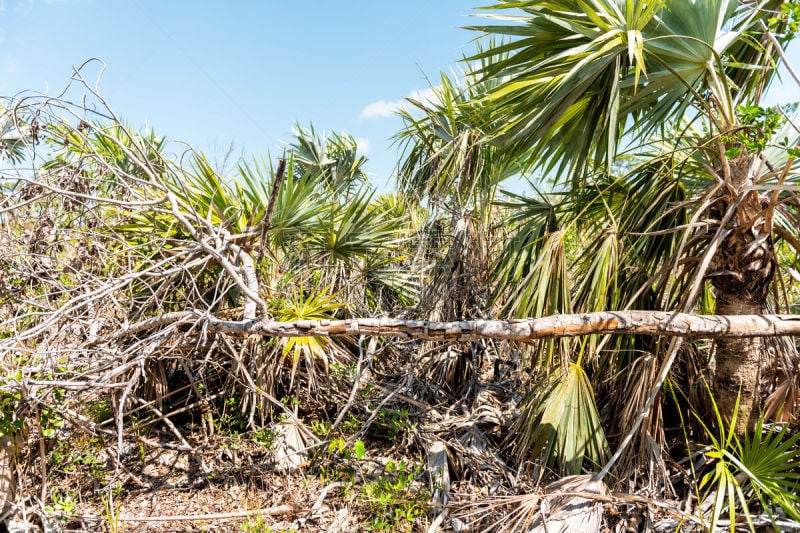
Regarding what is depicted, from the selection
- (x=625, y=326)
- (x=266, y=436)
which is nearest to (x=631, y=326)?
(x=625, y=326)

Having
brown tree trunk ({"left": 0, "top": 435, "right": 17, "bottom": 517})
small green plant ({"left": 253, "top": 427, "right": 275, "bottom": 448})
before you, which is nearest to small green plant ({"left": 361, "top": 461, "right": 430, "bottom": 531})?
small green plant ({"left": 253, "top": 427, "right": 275, "bottom": 448})

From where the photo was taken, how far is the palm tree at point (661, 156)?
9.41ft

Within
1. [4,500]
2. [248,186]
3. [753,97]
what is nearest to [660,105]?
[753,97]

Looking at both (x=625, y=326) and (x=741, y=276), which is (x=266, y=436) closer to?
(x=625, y=326)

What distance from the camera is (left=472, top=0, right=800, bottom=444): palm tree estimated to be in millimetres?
2869

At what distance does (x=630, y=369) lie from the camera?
3.49 metres

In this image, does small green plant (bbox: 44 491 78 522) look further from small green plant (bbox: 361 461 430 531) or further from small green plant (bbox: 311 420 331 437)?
small green plant (bbox: 361 461 430 531)

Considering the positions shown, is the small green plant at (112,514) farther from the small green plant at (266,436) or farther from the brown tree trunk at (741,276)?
the brown tree trunk at (741,276)

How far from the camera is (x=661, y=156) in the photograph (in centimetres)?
360

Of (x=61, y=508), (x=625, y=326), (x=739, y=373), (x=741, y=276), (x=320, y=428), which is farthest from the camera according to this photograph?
(x=320, y=428)

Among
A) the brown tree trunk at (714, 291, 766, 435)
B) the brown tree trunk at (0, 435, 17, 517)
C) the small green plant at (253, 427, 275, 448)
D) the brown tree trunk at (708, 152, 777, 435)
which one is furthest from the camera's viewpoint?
the small green plant at (253, 427, 275, 448)

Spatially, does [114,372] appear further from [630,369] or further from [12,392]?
[630,369]

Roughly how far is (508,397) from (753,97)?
337 centimetres

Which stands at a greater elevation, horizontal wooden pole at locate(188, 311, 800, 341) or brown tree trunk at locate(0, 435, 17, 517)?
horizontal wooden pole at locate(188, 311, 800, 341)
